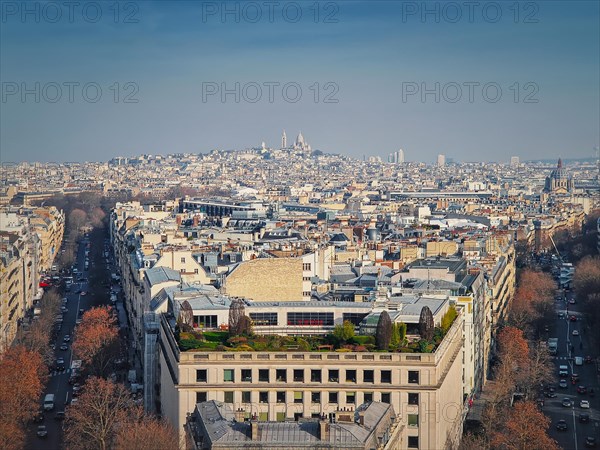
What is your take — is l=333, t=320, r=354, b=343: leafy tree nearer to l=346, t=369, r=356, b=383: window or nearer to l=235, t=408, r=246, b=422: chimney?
l=346, t=369, r=356, b=383: window

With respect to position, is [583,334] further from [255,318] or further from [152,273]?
[255,318]

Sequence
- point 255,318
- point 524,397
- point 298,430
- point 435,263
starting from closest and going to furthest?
point 298,430
point 255,318
point 524,397
point 435,263

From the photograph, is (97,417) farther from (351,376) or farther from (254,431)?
(254,431)

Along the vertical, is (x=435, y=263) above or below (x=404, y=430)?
above

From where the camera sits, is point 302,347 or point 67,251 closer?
point 302,347

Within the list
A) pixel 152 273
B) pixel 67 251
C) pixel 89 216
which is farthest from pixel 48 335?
pixel 89 216

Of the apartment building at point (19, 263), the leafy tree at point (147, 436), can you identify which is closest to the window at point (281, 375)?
the leafy tree at point (147, 436)
